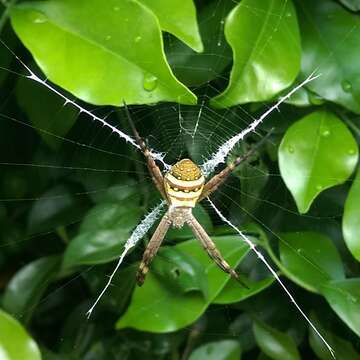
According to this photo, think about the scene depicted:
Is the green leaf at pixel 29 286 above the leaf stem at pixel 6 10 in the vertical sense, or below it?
below

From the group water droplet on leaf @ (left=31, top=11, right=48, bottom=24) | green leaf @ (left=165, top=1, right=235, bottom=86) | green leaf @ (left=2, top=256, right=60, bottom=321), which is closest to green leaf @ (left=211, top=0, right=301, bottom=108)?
green leaf @ (left=165, top=1, right=235, bottom=86)

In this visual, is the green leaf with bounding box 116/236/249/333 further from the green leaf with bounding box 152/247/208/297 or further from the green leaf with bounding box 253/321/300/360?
the green leaf with bounding box 253/321/300/360

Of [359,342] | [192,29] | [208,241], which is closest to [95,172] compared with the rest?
[208,241]

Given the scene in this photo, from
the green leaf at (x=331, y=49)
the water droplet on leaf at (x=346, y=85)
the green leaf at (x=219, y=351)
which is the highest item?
the green leaf at (x=331, y=49)

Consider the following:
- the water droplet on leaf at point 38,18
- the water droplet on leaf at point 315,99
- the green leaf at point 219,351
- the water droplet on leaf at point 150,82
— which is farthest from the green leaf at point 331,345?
the water droplet on leaf at point 38,18

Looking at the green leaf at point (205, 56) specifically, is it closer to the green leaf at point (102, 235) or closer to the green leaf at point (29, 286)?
the green leaf at point (102, 235)

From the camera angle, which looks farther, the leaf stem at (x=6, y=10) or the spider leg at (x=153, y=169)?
the spider leg at (x=153, y=169)
